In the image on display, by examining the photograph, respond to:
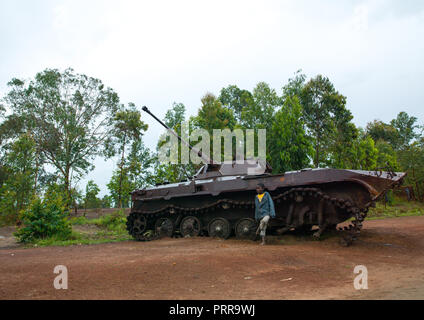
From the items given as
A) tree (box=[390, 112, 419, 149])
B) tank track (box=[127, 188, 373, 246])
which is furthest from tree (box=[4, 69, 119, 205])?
tree (box=[390, 112, 419, 149])

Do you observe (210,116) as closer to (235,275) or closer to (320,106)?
(320,106)

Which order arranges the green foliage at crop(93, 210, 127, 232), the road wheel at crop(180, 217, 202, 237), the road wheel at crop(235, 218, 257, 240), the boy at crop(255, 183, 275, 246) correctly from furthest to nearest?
the green foliage at crop(93, 210, 127, 232), the road wheel at crop(180, 217, 202, 237), the road wheel at crop(235, 218, 257, 240), the boy at crop(255, 183, 275, 246)

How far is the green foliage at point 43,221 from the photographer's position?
11.9m

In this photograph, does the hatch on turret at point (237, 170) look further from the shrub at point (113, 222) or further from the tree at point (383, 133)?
the tree at point (383, 133)

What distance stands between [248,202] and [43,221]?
24.6ft

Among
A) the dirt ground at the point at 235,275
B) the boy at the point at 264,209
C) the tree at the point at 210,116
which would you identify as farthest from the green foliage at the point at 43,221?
the tree at the point at 210,116

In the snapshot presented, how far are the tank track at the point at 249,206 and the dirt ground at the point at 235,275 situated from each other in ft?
1.88

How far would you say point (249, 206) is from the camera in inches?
391

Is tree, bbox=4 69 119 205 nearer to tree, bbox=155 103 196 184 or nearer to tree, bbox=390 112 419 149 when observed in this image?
tree, bbox=155 103 196 184

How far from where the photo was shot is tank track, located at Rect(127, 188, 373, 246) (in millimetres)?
8164

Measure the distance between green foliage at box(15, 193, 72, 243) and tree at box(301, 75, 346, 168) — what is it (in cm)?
2101

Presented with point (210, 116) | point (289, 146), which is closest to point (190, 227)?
point (289, 146)
